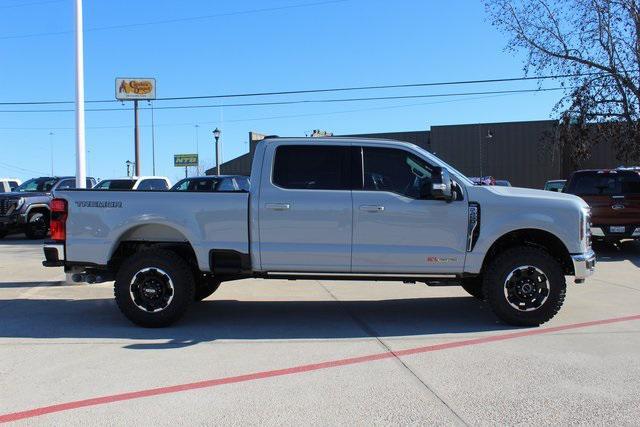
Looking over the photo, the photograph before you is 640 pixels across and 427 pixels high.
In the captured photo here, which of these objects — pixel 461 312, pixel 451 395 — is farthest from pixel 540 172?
pixel 451 395

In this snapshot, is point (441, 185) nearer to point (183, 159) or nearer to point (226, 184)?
point (226, 184)

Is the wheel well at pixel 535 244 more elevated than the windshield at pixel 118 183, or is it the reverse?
the windshield at pixel 118 183

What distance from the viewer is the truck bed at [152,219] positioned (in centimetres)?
670

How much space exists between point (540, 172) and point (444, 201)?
1737 inches

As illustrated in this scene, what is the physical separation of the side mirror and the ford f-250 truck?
0.08 feet

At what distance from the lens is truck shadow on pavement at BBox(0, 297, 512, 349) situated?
6562mm

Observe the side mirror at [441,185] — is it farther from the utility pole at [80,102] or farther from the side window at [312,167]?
the utility pole at [80,102]

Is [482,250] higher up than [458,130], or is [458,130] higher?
[458,130]

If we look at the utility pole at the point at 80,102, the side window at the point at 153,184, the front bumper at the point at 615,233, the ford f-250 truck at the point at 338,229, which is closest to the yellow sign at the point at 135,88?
the side window at the point at 153,184

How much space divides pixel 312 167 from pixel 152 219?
1.96 m

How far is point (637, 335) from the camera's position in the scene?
21.1 feet

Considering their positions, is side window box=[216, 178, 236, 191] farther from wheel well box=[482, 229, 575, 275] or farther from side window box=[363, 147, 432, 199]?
wheel well box=[482, 229, 575, 275]

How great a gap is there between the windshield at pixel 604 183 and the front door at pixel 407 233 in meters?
8.64

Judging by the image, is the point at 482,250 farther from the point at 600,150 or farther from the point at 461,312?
the point at 600,150
